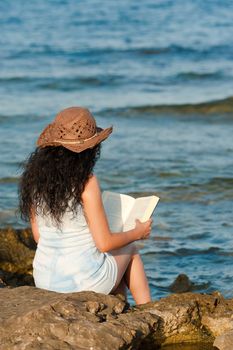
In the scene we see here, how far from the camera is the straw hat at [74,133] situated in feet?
15.0

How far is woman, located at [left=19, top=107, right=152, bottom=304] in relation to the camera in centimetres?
455

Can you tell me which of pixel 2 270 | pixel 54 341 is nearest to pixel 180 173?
pixel 2 270

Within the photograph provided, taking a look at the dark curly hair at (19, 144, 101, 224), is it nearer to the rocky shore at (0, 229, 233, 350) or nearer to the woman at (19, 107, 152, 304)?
the woman at (19, 107, 152, 304)

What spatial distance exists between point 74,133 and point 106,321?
1162mm

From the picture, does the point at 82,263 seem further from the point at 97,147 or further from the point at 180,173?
the point at 180,173

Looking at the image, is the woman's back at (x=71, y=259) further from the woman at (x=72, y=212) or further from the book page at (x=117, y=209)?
the book page at (x=117, y=209)

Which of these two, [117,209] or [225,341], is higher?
[117,209]

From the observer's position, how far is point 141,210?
487 cm

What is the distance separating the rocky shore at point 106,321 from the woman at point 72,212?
448 mm

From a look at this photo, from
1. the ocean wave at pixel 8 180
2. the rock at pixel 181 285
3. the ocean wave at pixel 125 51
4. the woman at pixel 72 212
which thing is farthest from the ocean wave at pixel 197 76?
the woman at pixel 72 212

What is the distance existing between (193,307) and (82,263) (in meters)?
0.71

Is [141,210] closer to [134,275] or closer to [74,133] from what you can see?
[134,275]

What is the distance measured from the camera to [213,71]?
16.2m

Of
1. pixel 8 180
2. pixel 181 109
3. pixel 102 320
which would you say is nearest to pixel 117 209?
pixel 102 320
